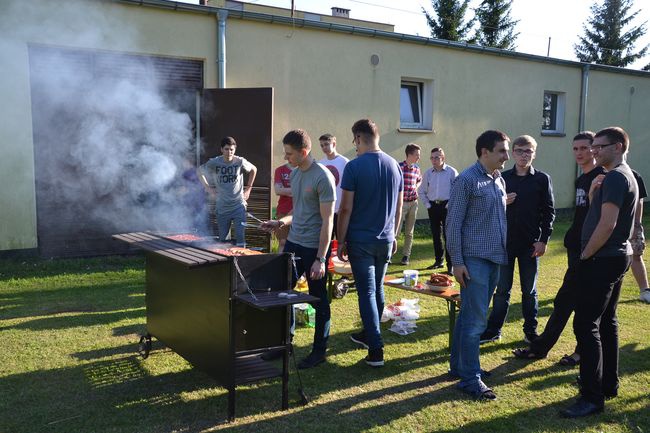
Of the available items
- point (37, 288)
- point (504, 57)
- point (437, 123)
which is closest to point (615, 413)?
point (37, 288)

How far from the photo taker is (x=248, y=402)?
3.82m

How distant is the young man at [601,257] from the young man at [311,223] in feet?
5.92

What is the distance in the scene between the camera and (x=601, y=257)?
140 inches

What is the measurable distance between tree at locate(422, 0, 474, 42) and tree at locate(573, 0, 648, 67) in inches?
356

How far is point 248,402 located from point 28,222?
5829 millimetres

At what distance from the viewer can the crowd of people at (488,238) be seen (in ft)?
11.8

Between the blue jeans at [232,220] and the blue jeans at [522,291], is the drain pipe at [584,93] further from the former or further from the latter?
the blue jeans at [522,291]

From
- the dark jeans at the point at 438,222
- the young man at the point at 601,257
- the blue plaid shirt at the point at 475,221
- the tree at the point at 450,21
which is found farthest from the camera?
the tree at the point at 450,21

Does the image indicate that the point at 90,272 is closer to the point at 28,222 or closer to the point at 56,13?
the point at 28,222

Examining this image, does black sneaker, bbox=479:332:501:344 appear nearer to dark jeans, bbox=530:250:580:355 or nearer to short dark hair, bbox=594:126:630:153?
dark jeans, bbox=530:250:580:355

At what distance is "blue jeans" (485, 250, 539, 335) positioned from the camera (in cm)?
485

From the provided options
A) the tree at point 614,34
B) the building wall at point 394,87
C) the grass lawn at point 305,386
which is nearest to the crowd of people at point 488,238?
the grass lawn at point 305,386

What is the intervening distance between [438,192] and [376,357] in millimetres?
4295

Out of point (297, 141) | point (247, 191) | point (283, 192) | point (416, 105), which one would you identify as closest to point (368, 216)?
point (297, 141)
